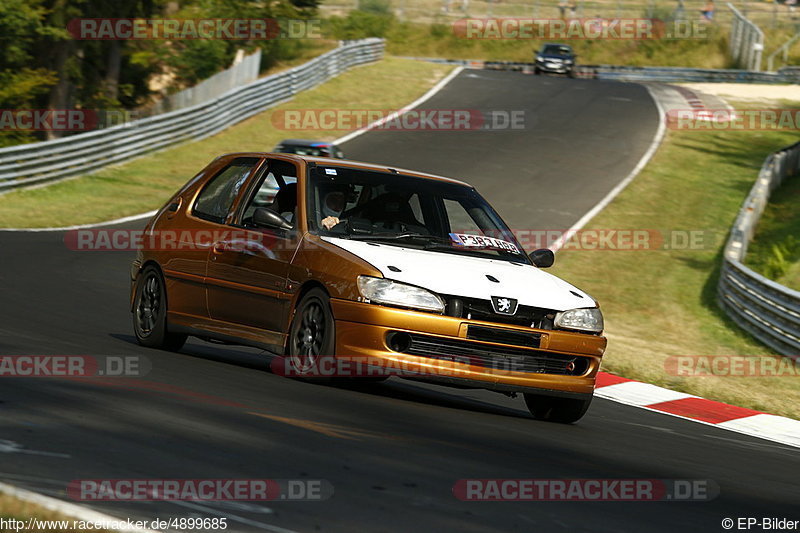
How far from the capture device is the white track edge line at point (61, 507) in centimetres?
415

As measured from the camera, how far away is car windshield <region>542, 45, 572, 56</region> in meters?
54.3

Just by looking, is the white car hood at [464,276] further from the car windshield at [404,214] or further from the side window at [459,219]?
the side window at [459,219]

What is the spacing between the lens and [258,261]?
350 inches

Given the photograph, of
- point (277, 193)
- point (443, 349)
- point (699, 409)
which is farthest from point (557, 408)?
point (699, 409)

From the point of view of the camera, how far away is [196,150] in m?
33.3

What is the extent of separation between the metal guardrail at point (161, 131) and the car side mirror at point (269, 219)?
17707mm

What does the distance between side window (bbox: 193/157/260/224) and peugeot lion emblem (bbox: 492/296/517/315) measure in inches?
99.1

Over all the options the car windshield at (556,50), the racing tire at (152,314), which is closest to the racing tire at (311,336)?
the racing tire at (152,314)

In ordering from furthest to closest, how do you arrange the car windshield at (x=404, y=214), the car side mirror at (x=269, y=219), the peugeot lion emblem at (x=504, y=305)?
the car windshield at (x=404, y=214)
the car side mirror at (x=269, y=219)
the peugeot lion emblem at (x=504, y=305)

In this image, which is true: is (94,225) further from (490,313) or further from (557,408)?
(490,313)

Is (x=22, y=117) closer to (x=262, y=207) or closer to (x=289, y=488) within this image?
(x=262, y=207)

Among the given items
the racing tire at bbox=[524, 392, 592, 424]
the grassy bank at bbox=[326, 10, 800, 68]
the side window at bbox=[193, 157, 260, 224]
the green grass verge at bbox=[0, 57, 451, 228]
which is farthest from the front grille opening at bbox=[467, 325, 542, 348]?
the grassy bank at bbox=[326, 10, 800, 68]

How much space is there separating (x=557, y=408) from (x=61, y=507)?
197 inches

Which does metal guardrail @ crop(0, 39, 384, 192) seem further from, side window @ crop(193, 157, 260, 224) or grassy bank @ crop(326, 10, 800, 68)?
grassy bank @ crop(326, 10, 800, 68)
